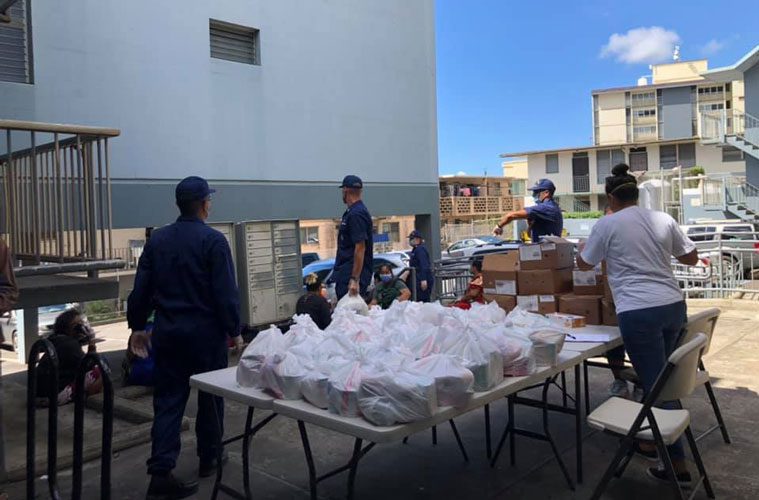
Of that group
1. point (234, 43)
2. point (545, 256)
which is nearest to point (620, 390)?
point (545, 256)

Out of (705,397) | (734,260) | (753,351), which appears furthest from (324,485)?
(734,260)

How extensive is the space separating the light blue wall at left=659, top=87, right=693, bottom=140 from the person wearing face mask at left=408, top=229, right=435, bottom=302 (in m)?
41.4

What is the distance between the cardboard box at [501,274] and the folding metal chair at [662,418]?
136 cm

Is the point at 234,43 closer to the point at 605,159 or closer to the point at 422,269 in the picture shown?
the point at 422,269

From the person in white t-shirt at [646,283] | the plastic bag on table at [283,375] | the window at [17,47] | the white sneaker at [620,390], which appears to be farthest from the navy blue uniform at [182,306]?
the window at [17,47]

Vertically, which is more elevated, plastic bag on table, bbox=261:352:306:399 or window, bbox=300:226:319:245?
window, bbox=300:226:319:245

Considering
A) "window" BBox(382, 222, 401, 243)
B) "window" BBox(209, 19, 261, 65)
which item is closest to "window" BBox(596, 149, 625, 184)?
"window" BBox(382, 222, 401, 243)

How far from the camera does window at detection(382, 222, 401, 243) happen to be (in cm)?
3738

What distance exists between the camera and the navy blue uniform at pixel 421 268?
10.8 metres

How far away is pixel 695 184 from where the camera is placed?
102ft

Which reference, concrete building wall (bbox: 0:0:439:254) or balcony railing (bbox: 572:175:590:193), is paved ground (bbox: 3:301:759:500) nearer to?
concrete building wall (bbox: 0:0:439:254)

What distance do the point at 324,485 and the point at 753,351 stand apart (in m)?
5.41

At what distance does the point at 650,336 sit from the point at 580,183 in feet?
139

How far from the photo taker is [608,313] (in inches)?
173
